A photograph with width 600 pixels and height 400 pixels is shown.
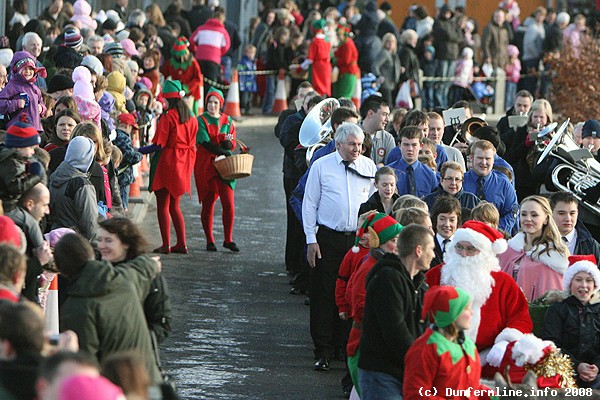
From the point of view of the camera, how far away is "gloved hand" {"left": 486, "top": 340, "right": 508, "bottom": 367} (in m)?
9.56

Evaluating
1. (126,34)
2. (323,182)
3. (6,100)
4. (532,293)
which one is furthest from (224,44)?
(532,293)

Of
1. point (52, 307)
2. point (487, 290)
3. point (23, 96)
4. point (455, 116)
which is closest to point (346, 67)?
point (455, 116)

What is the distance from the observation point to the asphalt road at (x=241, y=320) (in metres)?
11.4

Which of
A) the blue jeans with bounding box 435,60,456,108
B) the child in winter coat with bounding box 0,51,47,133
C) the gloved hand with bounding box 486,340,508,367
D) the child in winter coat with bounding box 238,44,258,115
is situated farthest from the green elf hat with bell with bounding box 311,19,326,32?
the gloved hand with bounding box 486,340,508,367

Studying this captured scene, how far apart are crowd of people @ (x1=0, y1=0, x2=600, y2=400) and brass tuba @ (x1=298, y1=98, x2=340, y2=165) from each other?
1.7 inches

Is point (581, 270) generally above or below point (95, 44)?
above

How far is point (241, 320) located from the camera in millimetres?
13680

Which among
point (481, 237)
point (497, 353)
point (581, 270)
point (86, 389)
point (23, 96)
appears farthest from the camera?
point (23, 96)

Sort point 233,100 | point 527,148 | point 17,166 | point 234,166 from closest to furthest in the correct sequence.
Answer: point 17,166 < point 527,148 < point 234,166 < point 233,100

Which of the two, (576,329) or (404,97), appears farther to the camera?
(404,97)

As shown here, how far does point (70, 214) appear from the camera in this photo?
440 inches

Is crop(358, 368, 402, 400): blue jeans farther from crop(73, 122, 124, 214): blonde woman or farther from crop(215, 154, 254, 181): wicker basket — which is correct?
crop(215, 154, 254, 181): wicker basket

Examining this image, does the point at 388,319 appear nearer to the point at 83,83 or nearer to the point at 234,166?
the point at 83,83

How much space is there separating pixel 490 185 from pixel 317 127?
7.64 ft
